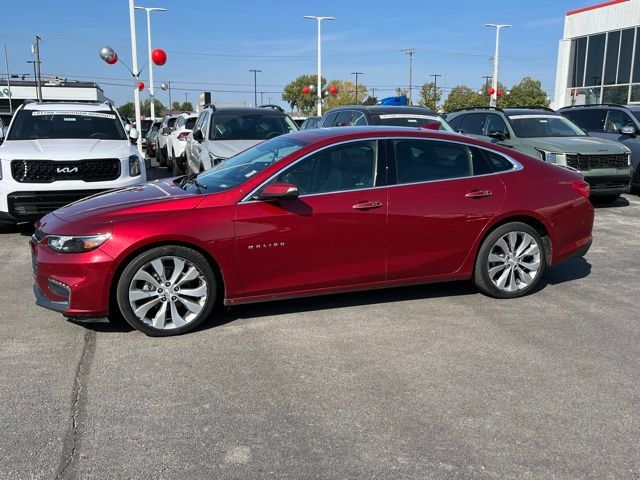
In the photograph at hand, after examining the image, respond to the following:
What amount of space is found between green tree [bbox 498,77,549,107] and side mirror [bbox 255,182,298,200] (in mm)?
60179

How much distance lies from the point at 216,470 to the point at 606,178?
33.0 ft

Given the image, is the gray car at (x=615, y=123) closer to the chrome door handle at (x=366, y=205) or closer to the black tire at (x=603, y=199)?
the black tire at (x=603, y=199)

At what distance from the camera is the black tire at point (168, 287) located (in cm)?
459

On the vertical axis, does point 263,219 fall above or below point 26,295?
above

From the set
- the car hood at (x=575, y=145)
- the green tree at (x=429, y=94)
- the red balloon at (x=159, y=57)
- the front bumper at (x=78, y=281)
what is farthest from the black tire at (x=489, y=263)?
the green tree at (x=429, y=94)

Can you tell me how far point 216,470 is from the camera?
9.86 ft

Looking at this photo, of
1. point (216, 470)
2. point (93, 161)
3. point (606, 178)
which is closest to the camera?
point (216, 470)

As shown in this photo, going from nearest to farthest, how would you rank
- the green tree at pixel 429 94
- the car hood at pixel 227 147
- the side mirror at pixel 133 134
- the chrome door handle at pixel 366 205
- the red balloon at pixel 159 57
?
the chrome door handle at pixel 366 205 < the car hood at pixel 227 147 < the side mirror at pixel 133 134 < the red balloon at pixel 159 57 < the green tree at pixel 429 94

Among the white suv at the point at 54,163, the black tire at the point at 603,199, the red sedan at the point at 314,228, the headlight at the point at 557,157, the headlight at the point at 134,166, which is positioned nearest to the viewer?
the red sedan at the point at 314,228

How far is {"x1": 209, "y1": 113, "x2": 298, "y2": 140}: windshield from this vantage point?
Answer: 10.8 metres

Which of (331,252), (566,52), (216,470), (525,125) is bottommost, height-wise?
(216,470)

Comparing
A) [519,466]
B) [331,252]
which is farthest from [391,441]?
[331,252]

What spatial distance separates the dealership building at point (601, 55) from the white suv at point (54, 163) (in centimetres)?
2730

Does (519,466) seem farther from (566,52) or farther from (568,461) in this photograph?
(566,52)
